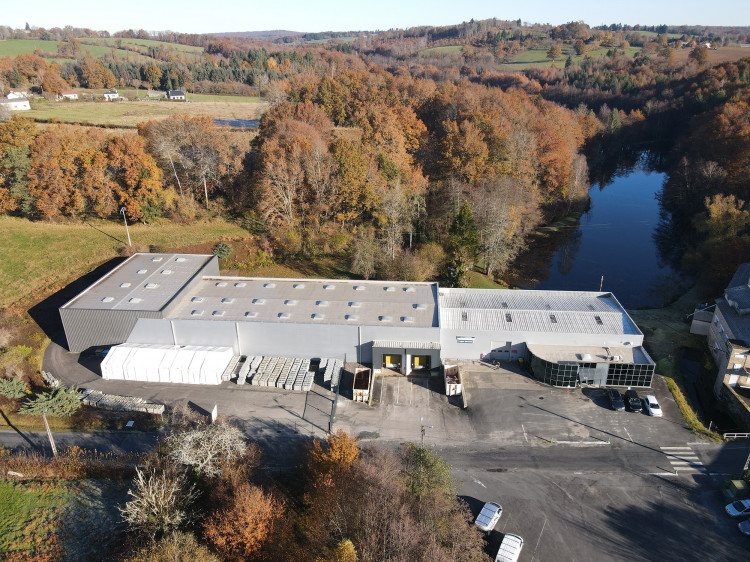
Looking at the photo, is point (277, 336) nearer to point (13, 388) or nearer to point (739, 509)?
point (13, 388)

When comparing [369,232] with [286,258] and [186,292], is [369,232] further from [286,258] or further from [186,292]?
[186,292]

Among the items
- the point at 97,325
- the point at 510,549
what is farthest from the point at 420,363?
the point at 97,325

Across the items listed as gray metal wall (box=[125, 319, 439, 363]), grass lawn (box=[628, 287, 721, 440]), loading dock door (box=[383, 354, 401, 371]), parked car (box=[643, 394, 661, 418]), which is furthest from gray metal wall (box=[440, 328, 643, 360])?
parked car (box=[643, 394, 661, 418])

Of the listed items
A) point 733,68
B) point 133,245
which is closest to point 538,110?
point 733,68

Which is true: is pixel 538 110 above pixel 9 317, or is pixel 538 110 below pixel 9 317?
above

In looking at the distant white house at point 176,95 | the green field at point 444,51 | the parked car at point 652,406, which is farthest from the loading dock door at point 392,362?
the green field at point 444,51

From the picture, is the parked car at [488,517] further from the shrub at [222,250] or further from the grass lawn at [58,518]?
the shrub at [222,250]
